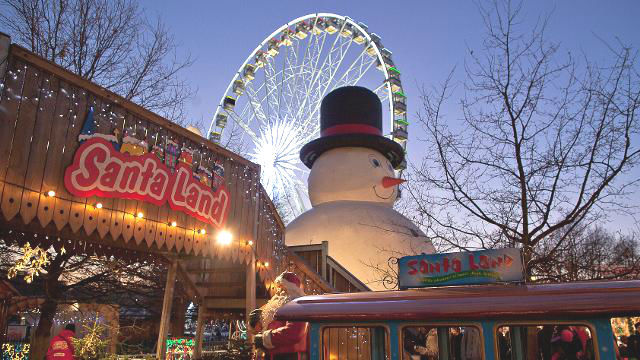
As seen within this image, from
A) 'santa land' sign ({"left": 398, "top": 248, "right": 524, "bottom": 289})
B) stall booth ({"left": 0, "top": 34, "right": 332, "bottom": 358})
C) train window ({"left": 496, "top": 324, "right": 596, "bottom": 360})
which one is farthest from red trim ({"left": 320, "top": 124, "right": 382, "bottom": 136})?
train window ({"left": 496, "top": 324, "right": 596, "bottom": 360})

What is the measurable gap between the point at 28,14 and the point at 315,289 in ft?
31.3

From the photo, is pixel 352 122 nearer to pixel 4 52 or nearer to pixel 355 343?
pixel 4 52

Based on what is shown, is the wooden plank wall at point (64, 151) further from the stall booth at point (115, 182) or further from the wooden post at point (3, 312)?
the wooden post at point (3, 312)

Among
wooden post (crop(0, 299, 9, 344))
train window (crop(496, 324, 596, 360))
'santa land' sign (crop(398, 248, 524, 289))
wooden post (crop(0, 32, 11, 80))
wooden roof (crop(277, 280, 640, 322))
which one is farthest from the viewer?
wooden post (crop(0, 299, 9, 344))

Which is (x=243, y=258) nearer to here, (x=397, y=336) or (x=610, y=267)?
(x=397, y=336)

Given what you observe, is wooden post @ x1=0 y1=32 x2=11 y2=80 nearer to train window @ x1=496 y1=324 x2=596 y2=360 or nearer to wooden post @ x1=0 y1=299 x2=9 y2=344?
train window @ x1=496 y1=324 x2=596 y2=360

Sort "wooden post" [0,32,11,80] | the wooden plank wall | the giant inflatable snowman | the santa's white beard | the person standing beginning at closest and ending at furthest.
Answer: "wooden post" [0,32,11,80] < the wooden plank wall < the santa's white beard < the person standing < the giant inflatable snowman

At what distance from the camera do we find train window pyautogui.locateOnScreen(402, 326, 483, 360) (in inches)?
150

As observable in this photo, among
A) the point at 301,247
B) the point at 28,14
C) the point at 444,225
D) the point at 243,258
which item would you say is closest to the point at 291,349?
the point at 444,225

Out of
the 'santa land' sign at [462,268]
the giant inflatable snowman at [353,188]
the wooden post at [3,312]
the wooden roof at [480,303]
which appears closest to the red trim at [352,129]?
the giant inflatable snowman at [353,188]

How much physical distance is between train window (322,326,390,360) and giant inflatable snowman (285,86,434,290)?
11.7 m

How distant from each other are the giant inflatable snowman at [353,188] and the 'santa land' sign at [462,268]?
11185 mm

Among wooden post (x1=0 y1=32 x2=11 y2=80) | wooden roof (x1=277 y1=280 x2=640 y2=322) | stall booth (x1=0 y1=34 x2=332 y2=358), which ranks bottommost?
wooden roof (x1=277 y1=280 x2=640 y2=322)

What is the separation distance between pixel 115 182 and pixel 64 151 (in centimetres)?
83
